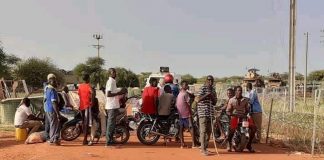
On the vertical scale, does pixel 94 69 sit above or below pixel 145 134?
above

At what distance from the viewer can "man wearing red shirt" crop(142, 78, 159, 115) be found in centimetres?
1250

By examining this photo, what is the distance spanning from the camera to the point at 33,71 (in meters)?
68.1

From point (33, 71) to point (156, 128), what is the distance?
191 ft

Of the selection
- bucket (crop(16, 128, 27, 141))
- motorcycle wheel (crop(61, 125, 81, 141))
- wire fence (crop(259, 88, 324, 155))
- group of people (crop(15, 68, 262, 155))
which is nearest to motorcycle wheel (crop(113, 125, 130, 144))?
group of people (crop(15, 68, 262, 155))

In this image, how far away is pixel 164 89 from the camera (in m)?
13.0

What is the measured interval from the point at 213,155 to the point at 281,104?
12.6m

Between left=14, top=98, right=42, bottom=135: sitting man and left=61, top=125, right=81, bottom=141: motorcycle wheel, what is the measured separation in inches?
48.1

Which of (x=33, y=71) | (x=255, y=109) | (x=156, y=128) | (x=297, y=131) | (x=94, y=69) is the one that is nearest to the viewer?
(x=156, y=128)

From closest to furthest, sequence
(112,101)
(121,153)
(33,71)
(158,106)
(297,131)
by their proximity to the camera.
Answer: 1. (121,153)
2. (112,101)
3. (158,106)
4. (297,131)
5. (33,71)

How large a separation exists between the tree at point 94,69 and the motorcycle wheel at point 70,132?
53896mm

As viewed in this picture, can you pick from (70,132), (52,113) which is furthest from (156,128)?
(52,113)

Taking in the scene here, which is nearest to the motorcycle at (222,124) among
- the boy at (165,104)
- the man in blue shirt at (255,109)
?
the man in blue shirt at (255,109)

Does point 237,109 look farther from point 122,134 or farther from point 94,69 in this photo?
point 94,69

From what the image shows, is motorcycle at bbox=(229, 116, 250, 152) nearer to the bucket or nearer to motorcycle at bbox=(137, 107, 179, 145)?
motorcycle at bbox=(137, 107, 179, 145)
